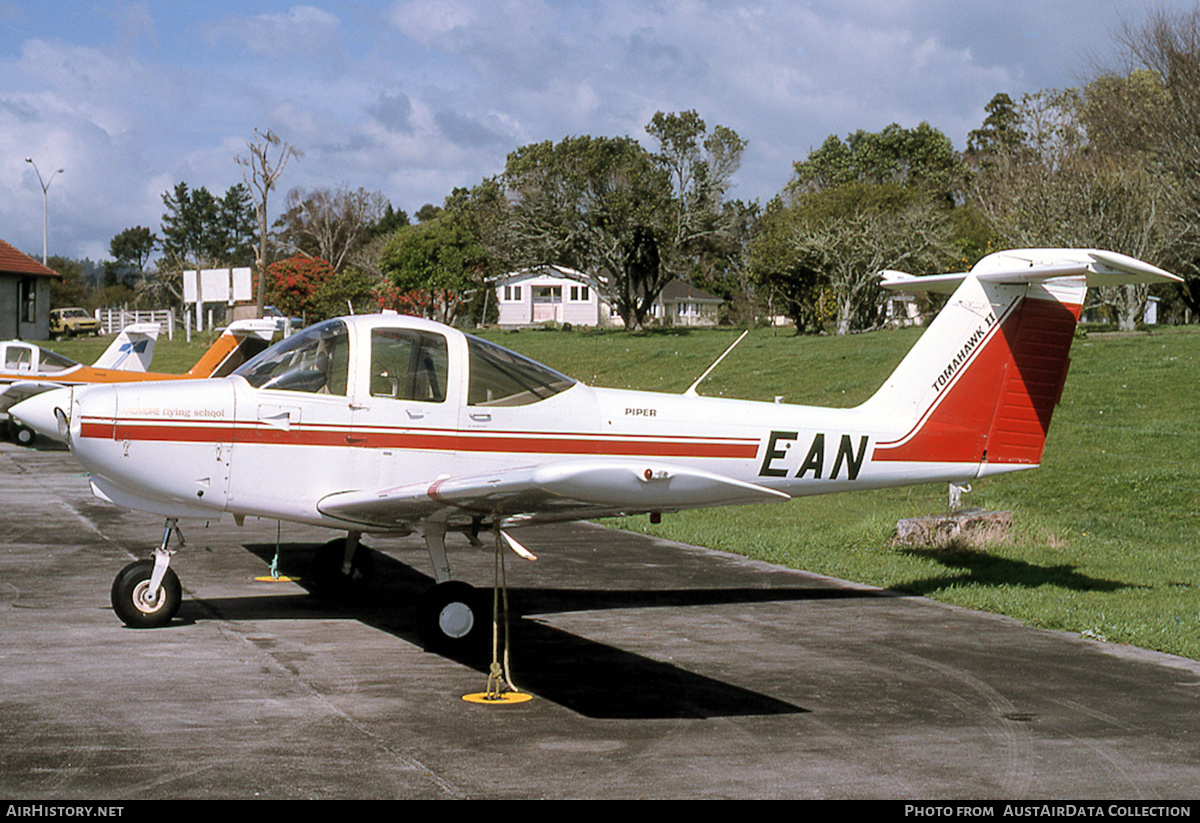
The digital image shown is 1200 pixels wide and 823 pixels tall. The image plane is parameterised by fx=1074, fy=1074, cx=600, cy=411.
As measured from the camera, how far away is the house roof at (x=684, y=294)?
94438mm

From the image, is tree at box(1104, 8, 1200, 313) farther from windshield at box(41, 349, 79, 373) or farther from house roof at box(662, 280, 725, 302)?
house roof at box(662, 280, 725, 302)

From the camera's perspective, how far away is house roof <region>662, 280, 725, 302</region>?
9444cm

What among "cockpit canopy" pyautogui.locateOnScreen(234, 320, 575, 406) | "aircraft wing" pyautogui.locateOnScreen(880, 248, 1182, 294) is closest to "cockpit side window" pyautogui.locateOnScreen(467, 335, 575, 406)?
"cockpit canopy" pyautogui.locateOnScreen(234, 320, 575, 406)

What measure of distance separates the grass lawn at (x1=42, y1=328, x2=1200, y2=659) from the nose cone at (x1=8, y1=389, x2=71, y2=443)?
7.47 meters

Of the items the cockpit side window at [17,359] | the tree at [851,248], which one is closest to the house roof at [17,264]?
the cockpit side window at [17,359]

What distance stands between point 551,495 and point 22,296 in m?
57.8

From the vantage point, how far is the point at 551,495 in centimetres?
655

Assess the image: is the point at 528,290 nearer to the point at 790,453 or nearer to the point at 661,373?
the point at 661,373

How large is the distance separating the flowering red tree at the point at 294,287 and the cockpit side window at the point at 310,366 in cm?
4910

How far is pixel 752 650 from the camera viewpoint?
322 inches

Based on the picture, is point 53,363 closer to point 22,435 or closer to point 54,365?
point 54,365

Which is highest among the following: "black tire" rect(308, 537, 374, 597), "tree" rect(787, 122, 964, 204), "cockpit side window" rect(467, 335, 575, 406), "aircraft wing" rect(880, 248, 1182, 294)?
"tree" rect(787, 122, 964, 204)

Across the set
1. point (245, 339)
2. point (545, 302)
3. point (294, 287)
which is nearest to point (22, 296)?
point (294, 287)

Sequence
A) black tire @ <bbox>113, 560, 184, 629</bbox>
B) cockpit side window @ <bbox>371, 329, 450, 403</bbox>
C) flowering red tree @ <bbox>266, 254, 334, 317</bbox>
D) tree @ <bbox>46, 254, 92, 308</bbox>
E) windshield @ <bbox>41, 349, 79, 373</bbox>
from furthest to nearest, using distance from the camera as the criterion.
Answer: tree @ <bbox>46, 254, 92, 308</bbox>, flowering red tree @ <bbox>266, 254, 334, 317</bbox>, windshield @ <bbox>41, 349, 79, 373</bbox>, cockpit side window @ <bbox>371, 329, 450, 403</bbox>, black tire @ <bbox>113, 560, 184, 629</bbox>
